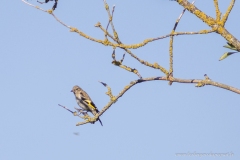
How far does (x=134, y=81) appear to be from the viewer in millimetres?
4688

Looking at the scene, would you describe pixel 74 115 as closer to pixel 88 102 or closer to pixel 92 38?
pixel 92 38

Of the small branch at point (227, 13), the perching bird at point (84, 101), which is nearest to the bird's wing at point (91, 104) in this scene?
the perching bird at point (84, 101)

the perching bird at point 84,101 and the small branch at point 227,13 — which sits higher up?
the perching bird at point 84,101

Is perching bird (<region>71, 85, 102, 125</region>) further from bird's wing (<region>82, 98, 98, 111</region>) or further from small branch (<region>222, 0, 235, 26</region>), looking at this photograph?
small branch (<region>222, 0, 235, 26</region>)

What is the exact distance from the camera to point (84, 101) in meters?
13.8

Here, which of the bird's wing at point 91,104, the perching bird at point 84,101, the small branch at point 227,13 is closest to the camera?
the small branch at point 227,13

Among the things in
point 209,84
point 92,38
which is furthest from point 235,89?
point 92,38

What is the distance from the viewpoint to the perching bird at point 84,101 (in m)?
13.0

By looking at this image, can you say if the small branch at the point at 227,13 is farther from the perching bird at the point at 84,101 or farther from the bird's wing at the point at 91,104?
the bird's wing at the point at 91,104

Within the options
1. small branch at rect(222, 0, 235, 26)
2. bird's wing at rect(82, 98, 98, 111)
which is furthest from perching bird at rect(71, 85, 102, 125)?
small branch at rect(222, 0, 235, 26)

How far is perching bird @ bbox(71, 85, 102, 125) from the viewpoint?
13.0m

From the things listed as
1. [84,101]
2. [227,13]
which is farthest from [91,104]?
[227,13]

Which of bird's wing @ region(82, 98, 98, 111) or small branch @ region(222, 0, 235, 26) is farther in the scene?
bird's wing @ region(82, 98, 98, 111)

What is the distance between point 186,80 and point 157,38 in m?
0.49
